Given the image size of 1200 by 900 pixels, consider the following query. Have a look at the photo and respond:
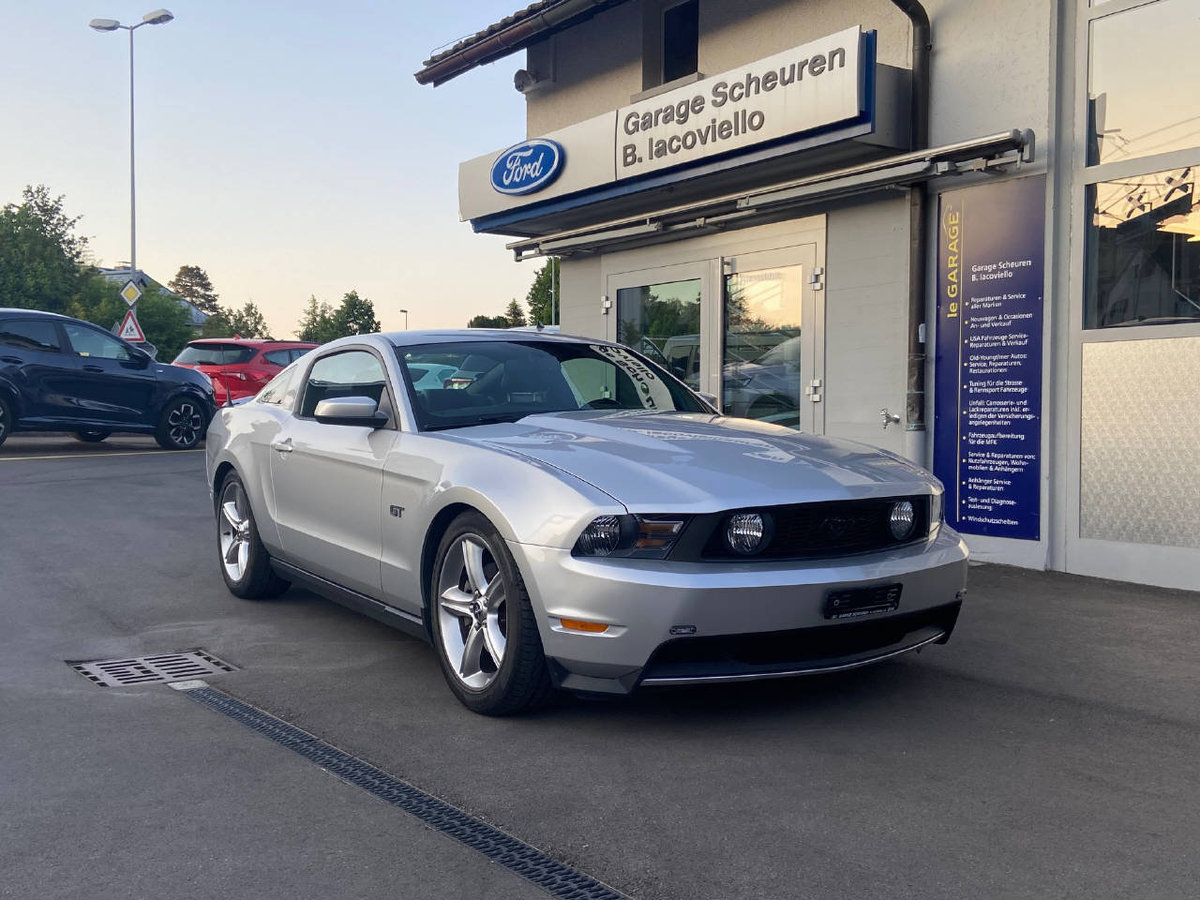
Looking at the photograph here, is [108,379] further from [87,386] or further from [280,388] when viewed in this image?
[280,388]

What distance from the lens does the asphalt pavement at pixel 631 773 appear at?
2.96 m

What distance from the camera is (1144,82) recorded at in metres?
7.41

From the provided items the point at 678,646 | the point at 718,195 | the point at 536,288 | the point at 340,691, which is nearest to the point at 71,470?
the point at 718,195

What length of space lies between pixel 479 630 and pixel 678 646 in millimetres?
871

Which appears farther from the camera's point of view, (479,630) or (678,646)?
(479,630)

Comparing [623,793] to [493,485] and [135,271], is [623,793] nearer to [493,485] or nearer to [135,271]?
[493,485]

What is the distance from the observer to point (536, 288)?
8494cm

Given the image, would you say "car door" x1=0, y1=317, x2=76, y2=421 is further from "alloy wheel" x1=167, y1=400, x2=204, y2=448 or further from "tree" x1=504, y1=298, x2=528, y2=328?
"tree" x1=504, y1=298, x2=528, y2=328

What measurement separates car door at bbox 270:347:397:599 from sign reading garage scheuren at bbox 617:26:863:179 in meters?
4.43

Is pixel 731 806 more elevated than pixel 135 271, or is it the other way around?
pixel 135 271

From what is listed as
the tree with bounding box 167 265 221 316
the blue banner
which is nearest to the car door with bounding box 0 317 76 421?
the blue banner

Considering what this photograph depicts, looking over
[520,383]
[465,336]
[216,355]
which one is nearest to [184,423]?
[216,355]

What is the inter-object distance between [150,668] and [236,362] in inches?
624

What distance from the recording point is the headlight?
154 inches
